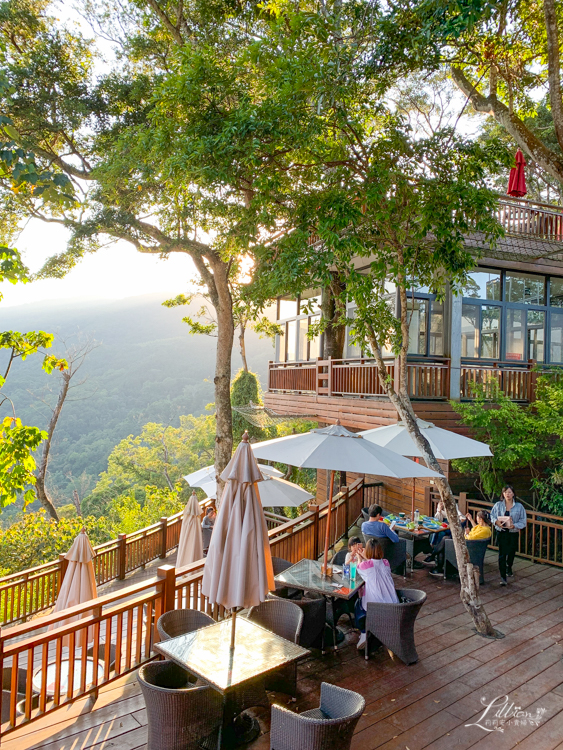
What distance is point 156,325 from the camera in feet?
281

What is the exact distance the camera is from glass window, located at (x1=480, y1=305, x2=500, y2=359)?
43.2 ft

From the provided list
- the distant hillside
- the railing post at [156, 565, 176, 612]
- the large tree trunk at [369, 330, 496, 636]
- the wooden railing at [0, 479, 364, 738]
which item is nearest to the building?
the large tree trunk at [369, 330, 496, 636]

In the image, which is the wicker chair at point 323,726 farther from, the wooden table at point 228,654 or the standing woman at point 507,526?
the standing woman at point 507,526

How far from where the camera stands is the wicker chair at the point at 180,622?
4.57m

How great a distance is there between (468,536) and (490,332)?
7282 mm

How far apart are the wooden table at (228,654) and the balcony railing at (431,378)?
6.41m

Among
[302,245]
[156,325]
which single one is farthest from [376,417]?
[156,325]

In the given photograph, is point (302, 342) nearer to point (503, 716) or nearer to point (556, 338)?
point (556, 338)

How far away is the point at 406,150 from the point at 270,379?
13227 millimetres

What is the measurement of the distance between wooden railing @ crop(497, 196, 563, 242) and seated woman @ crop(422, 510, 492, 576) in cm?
835

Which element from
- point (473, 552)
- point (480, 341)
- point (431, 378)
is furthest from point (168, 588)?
point (480, 341)

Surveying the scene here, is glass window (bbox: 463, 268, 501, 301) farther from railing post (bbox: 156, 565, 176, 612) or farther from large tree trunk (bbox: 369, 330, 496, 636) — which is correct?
railing post (bbox: 156, 565, 176, 612)

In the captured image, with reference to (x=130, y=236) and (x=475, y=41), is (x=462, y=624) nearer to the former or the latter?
(x=475, y=41)

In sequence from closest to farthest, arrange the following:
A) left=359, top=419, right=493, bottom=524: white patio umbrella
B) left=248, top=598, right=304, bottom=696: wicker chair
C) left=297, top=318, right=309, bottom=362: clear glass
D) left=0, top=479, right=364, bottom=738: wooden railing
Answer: left=0, top=479, right=364, bottom=738: wooden railing
left=248, top=598, right=304, bottom=696: wicker chair
left=359, top=419, right=493, bottom=524: white patio umbrella
left=297, top=318, right=309, bottom=362: clear glass
